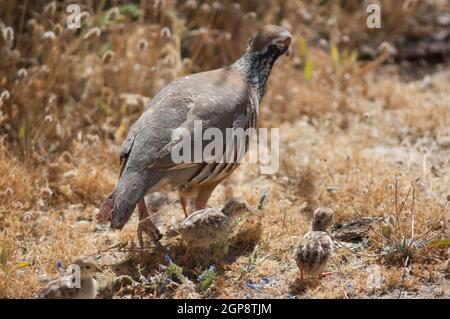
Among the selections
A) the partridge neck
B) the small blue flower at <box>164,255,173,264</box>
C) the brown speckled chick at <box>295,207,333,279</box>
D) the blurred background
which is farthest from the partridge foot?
the partridge neck

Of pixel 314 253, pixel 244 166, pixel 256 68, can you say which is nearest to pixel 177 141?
pixel 314 253

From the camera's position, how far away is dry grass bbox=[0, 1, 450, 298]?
4.78 m

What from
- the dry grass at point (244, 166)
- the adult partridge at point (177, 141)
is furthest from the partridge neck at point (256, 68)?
the dry grass at point (244, 166)

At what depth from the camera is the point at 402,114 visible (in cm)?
765

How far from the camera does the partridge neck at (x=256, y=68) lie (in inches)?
235

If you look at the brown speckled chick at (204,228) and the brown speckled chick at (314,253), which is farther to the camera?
the brown speckled chick at (204,228)

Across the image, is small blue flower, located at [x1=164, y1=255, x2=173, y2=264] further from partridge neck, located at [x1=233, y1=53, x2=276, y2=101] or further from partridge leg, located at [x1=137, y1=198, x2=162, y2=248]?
partridge neck, located at [x1=233, y1=53, x2=276, y2=101]

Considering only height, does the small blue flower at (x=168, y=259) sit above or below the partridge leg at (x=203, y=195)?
below

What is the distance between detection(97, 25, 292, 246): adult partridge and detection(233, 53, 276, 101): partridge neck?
0.26 ft

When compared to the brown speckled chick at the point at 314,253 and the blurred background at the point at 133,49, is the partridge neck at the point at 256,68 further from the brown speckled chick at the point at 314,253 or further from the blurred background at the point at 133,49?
the brown speckled chick at the point at 314,253

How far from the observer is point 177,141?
15.8 ft

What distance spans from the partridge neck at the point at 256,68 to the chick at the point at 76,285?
2357 mm
